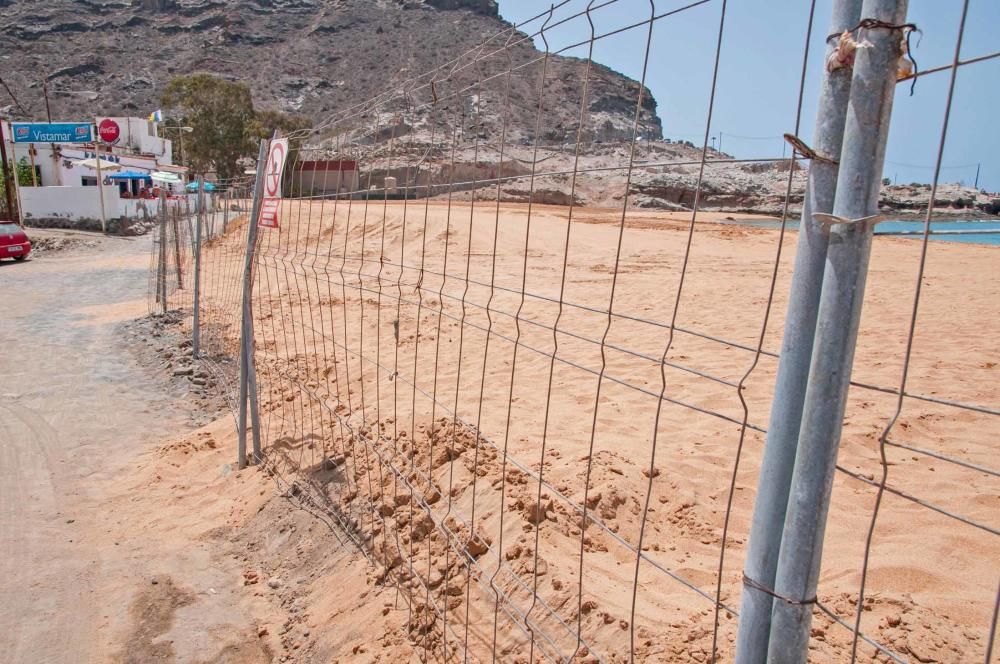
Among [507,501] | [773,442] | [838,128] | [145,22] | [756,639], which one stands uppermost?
[145,22]

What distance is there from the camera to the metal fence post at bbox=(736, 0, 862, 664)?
1231 mm

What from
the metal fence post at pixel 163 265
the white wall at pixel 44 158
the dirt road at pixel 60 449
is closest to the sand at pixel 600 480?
the dirt road at pixel 60 449

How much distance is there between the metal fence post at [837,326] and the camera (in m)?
1.15

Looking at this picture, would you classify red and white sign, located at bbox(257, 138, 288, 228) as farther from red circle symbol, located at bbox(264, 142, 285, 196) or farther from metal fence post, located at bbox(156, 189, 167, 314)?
metal fence post, located at bbox(156, 189, 167, 314)

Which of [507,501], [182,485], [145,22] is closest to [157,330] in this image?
[182,485]

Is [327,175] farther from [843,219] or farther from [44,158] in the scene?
[44,158]

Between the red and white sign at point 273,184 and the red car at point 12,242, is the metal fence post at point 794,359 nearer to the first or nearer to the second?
the red and white sign at point 273,184

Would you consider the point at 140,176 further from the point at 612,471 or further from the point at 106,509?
the point at 612,471

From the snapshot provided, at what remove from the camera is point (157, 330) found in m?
10.2

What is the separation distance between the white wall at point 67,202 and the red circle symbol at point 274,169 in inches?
1216

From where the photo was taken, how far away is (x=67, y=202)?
31.3 m

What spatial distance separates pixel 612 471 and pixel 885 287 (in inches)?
383

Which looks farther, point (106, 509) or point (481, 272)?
point (481, 272)

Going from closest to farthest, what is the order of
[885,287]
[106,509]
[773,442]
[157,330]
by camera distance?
[773,442] < [106,509] < [157,330] < [885,287]
